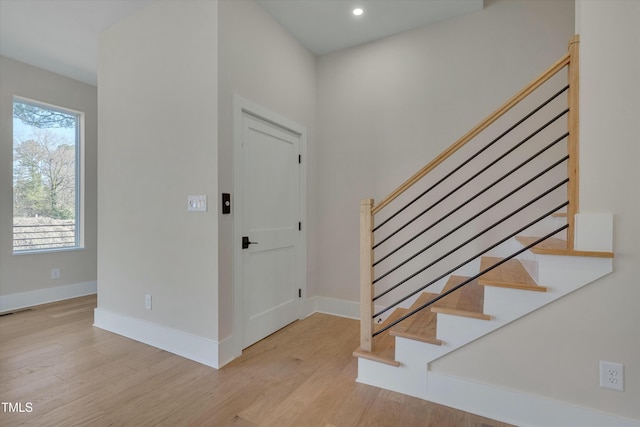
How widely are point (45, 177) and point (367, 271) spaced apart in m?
4.23

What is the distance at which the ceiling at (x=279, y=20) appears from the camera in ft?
8.46

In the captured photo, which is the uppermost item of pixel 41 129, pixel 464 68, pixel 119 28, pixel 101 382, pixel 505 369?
pixel 119 28

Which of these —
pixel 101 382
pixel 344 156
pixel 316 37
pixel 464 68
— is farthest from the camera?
pixel 344 156

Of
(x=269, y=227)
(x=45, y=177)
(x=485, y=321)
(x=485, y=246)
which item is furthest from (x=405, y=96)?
(x=45, y=177)

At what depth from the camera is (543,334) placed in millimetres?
1567

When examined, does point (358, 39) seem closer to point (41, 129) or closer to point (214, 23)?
point (214, 23)

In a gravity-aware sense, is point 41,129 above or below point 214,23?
below

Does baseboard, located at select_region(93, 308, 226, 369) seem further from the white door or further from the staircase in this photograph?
the staircase

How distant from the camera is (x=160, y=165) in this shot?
254 centimetres

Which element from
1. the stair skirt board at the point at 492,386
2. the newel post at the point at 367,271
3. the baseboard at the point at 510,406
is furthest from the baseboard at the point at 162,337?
the baseboard at the point at 510,406

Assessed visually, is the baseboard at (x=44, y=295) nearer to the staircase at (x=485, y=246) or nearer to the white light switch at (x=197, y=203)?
the white light switch at (x=197, y=203)

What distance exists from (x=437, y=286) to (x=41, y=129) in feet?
16.3

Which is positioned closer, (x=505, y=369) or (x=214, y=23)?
(x=505, y=369)

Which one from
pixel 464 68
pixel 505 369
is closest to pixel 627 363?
pixel 505 369
